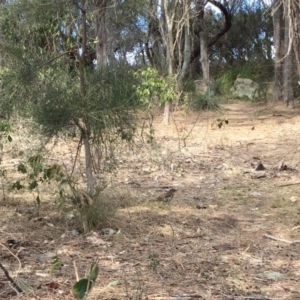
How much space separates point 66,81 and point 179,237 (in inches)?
59.9

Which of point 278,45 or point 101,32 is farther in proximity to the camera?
point 278,45

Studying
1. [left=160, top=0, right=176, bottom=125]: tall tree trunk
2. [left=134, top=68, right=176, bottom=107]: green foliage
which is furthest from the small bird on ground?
[left=160, top=0, right=176, bottom=125]: tall tree trunk

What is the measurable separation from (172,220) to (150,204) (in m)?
0.48

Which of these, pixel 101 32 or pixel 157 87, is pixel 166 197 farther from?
pixel 157 87

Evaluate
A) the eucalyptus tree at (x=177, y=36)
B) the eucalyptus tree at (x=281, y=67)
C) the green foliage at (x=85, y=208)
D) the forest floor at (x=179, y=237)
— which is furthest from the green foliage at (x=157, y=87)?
the green foliage at (x=85, y=208)

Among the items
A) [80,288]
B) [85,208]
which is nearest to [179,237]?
[85,208]

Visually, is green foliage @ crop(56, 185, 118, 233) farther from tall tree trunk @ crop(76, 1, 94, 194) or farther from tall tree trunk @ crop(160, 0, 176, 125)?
tall tree trunk @ crop(160, 0, 176, 125)

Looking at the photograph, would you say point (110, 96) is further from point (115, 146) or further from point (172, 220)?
point (172, 220)

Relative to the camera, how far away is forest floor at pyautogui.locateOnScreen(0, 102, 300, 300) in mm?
2764

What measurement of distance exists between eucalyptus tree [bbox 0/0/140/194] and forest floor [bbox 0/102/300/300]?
0.65 meters

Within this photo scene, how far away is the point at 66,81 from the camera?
12.8 ft

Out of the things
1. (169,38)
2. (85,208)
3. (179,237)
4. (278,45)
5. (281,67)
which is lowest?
(179,237)

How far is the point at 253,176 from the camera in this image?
5938mm

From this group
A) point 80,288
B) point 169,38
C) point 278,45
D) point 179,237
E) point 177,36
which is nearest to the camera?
point 80,288
